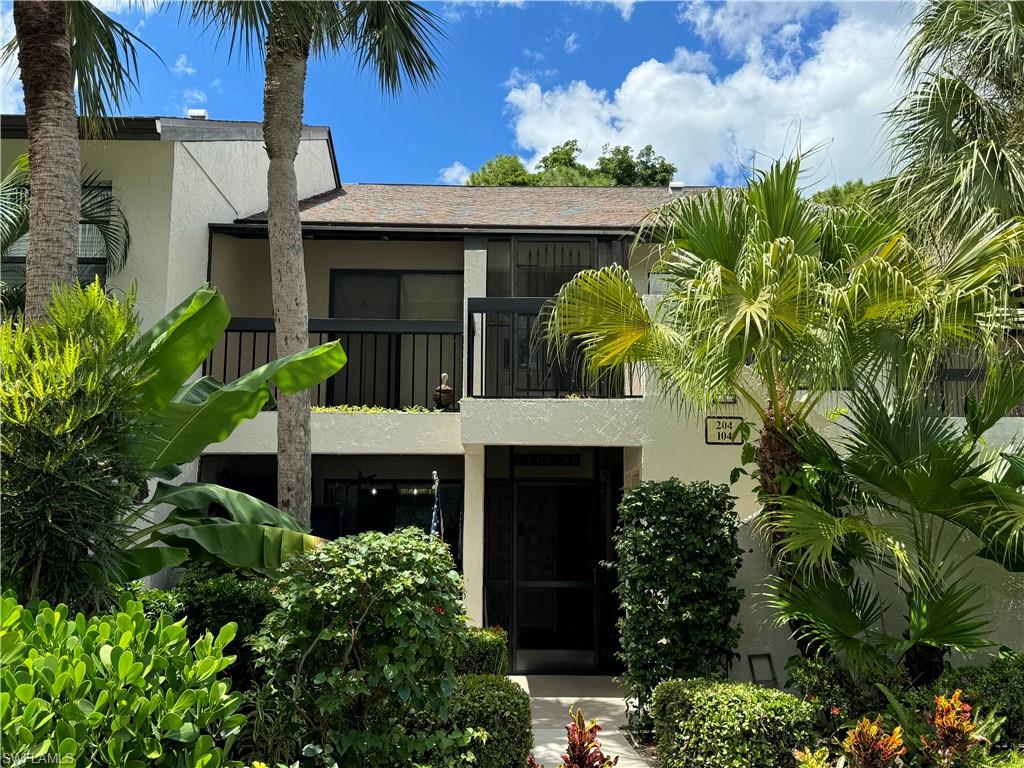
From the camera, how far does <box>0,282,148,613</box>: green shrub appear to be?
5375mm

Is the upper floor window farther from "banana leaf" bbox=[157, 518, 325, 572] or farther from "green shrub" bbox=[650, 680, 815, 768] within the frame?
"green shrub" bbox=[650, 680, 815, 768]

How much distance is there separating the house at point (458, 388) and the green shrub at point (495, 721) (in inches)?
150

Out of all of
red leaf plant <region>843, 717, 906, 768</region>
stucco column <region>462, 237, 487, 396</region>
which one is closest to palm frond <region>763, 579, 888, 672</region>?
red leaf plant <region>843, 717, 906, 768</region>

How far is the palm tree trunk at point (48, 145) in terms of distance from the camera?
800cm

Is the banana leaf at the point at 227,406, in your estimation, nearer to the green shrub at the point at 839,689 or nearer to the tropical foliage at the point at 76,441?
the tropical foliage at the point at 76,441

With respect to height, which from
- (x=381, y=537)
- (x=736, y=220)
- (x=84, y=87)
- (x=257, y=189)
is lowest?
(x=381, y=537)

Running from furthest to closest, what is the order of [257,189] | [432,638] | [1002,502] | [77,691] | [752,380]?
[257,189], [752,380], [1002,502], [432,638], [77,691]

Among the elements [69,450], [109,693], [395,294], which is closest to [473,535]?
[395,294]

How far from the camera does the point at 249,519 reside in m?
7.96

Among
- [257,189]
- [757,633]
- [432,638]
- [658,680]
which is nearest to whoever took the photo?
[432,638]

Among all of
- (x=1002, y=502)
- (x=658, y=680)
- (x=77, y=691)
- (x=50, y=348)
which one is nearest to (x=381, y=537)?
(x=77, y=691)

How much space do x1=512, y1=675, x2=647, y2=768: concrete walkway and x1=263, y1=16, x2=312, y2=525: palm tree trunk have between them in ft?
11.3

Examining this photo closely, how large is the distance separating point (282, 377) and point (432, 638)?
3.15m

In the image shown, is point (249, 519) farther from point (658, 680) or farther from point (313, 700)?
point (658, 680)
